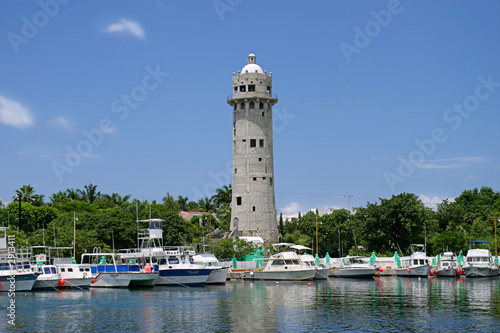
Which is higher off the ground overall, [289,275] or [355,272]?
[289,275]

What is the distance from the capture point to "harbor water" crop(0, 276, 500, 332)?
1494 inches

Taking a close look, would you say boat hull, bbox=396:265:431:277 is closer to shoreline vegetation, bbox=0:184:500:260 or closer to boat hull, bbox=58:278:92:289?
shoreline vegetation, bbox=0:184:500:260

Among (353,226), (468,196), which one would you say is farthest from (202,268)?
(468,196)

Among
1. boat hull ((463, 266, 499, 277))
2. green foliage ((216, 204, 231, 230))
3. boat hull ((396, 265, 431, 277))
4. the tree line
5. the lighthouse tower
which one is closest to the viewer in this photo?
boat hull ((463, 266, 499, 277))

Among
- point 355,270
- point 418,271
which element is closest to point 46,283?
point 355,270

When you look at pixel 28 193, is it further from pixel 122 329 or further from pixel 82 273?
pixel 122 329

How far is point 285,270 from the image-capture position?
2813 inches

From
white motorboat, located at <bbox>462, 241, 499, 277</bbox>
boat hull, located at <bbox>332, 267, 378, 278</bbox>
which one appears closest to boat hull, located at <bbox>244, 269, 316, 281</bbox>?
boat hull, located at <bbox>332, 267, 378, 278</bbox>

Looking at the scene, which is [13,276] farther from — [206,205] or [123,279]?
[206,205]

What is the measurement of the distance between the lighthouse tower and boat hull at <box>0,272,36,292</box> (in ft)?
132

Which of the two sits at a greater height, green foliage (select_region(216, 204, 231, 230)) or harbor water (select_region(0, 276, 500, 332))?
green foliage (select_region(216, 204, 231, 230))

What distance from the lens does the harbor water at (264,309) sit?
124ft

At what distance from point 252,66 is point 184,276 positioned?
43.5 meters

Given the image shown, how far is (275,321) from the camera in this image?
3981cm
